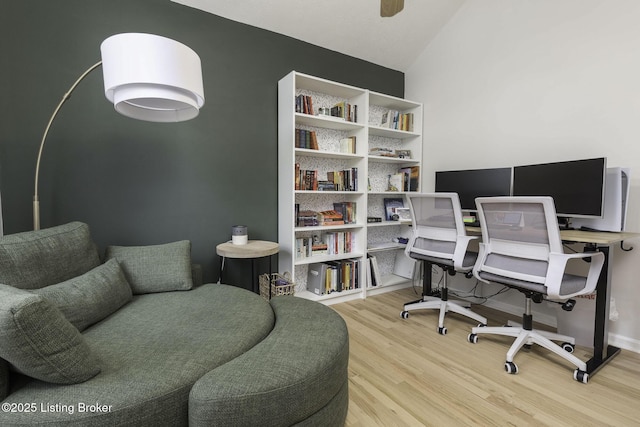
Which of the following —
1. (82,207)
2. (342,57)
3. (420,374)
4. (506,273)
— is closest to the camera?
(420,374)

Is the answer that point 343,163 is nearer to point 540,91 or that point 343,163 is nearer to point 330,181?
point 330,181

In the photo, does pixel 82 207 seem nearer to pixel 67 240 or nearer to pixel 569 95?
pixel 67 240

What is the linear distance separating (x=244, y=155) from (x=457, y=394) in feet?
7.64

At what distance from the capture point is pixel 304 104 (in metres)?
2.91

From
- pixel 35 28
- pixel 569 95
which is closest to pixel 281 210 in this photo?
pixel 35 28

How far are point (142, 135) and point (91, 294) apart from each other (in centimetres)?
133

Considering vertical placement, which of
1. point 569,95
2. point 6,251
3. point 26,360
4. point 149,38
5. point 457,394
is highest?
point 569,95

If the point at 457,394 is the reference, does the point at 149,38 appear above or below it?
above

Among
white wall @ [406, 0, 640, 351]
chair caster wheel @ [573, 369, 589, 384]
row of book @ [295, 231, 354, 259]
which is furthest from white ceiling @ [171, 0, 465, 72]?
chair caster wheel @ [573, 369, 589, 384]

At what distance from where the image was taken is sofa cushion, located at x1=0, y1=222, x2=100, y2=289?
1391 millimetres

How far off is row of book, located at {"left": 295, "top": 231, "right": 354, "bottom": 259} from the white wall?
1.19m

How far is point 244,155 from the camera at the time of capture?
2.82 m

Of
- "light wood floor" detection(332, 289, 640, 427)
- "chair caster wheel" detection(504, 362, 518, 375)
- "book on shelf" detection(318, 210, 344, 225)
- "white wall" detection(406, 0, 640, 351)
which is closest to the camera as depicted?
"light wood floor" detection(332, 289, 640, 427)

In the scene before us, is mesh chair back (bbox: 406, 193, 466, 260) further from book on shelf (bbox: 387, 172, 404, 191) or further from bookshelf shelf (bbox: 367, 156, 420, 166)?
book on shelf (bbox: 387, 172, 404, 191)
